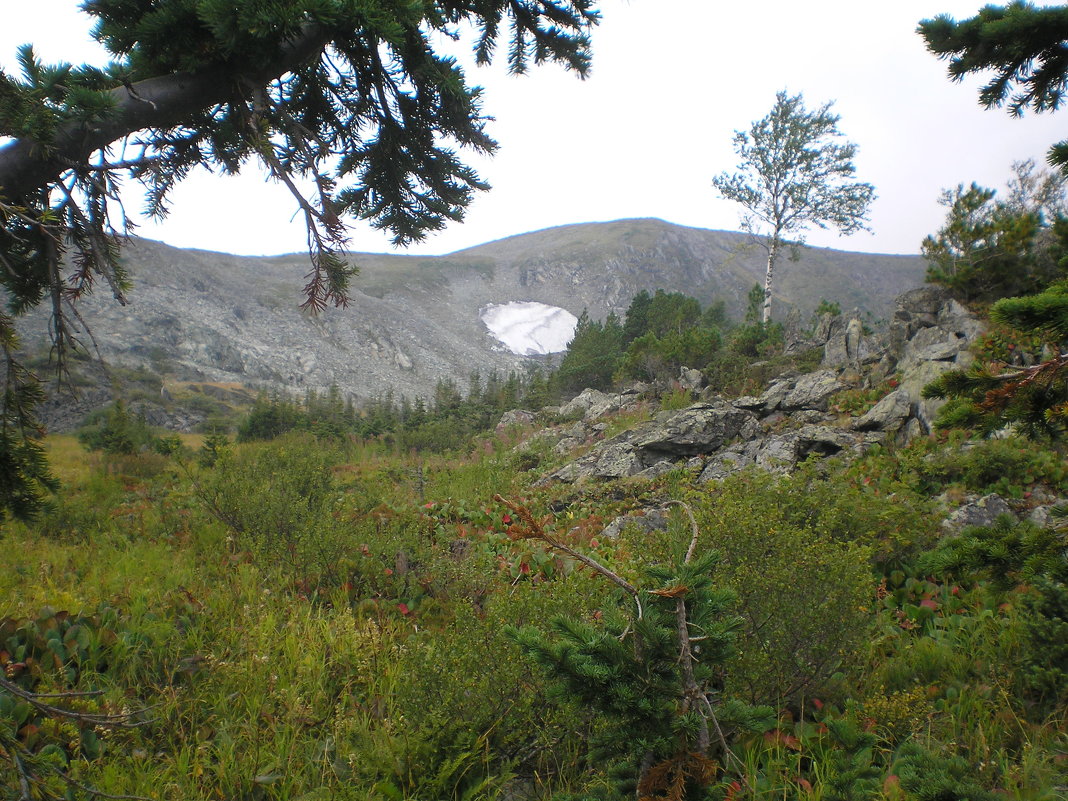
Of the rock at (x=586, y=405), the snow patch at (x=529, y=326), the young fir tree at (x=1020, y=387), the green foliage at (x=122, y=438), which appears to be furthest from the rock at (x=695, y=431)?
the snow patch at (x=529, y=326)

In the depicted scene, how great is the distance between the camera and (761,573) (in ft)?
7.93

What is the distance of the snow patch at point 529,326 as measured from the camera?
193 feet

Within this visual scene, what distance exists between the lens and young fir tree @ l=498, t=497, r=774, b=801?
134 cm

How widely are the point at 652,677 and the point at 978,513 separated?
421 cm

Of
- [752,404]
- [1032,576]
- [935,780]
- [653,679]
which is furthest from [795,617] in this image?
[752,404]

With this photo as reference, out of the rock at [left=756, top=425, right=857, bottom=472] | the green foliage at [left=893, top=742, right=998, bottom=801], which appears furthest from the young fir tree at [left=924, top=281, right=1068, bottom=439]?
the rock at [left=756, top=425, right=857, bottom=472]

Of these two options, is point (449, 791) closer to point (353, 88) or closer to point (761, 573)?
point (761, 573)

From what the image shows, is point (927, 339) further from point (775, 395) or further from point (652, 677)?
point (652, 677)

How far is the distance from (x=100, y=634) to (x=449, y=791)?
204cm

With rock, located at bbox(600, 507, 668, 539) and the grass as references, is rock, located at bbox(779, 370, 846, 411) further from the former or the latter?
rock, located at bbox(600, 507, 668, 539)

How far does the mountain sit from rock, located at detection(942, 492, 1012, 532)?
1037 cm

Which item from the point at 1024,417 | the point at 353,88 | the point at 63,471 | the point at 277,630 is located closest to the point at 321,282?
the point at 353,88

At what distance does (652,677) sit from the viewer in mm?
1410

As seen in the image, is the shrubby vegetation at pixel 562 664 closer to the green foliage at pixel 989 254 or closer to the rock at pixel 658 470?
the rock at pixel 658 470
